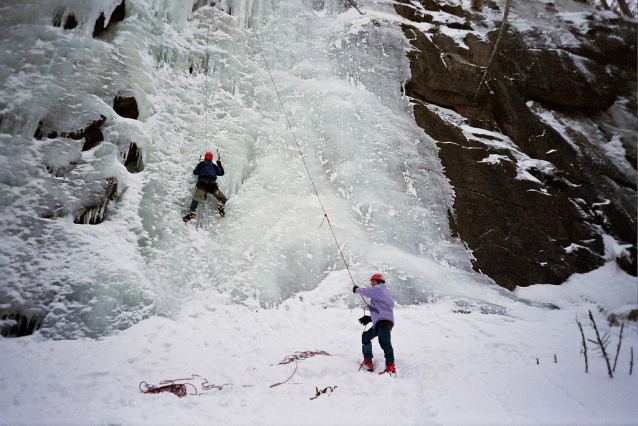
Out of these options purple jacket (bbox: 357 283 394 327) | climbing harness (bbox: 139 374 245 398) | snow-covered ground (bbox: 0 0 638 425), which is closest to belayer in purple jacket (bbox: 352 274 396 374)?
purple jacket (bbox: 357 283 394 327)

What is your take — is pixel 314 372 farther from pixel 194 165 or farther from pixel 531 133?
pixel 531 133

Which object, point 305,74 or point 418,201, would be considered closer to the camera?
point 418,201

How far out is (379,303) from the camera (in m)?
3.89

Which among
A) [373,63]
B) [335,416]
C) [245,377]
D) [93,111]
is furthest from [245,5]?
[335,416]

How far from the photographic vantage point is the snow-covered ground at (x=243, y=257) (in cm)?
324

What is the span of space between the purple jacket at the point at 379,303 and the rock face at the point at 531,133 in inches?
163

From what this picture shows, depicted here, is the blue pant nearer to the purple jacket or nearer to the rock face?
the purple jacket

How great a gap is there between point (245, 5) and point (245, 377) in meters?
9.29

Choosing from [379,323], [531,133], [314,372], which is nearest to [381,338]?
[379,323]

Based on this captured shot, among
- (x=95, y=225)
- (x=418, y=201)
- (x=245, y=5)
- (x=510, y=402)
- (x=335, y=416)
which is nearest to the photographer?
(x=335, y=416)

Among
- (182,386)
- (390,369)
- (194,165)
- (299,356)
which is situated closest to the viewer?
(182,386)

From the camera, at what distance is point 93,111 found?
17.8 ft

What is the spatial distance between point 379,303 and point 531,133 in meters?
8.21

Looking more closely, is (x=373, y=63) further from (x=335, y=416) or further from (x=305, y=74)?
(x=335, y=416)
